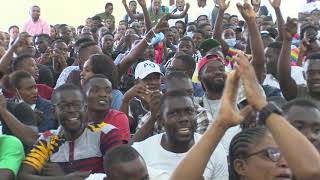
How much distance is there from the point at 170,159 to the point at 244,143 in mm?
912

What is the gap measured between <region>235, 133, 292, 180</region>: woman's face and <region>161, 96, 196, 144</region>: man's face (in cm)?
87

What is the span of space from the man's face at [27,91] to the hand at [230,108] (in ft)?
9.45

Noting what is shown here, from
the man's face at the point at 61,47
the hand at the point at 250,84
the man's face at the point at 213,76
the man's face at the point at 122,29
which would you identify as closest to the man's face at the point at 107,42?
the man's face at the point at 61,47

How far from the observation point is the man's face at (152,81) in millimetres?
5191

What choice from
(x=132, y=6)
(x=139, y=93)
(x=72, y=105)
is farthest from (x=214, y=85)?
(x=132, y=6)

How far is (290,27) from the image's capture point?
4.85m

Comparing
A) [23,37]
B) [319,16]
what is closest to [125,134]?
[23,37]

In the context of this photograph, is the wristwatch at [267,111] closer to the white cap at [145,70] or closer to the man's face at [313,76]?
the man's face at [313,76]

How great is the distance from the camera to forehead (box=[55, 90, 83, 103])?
3939mm

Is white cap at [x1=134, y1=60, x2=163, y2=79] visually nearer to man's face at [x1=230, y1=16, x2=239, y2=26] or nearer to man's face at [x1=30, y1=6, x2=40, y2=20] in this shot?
man's face at [x1=230, y1=16, x2=239, y2=26]

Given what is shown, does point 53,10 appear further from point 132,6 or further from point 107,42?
point 107,42

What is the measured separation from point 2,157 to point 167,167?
104 cm

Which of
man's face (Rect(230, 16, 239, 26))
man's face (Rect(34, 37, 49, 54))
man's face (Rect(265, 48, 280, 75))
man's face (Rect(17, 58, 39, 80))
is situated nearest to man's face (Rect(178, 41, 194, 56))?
man's face (Rect(265, 48, 280, 75))

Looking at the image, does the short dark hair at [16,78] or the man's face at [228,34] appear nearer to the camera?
the short dark hair at [16,78]
